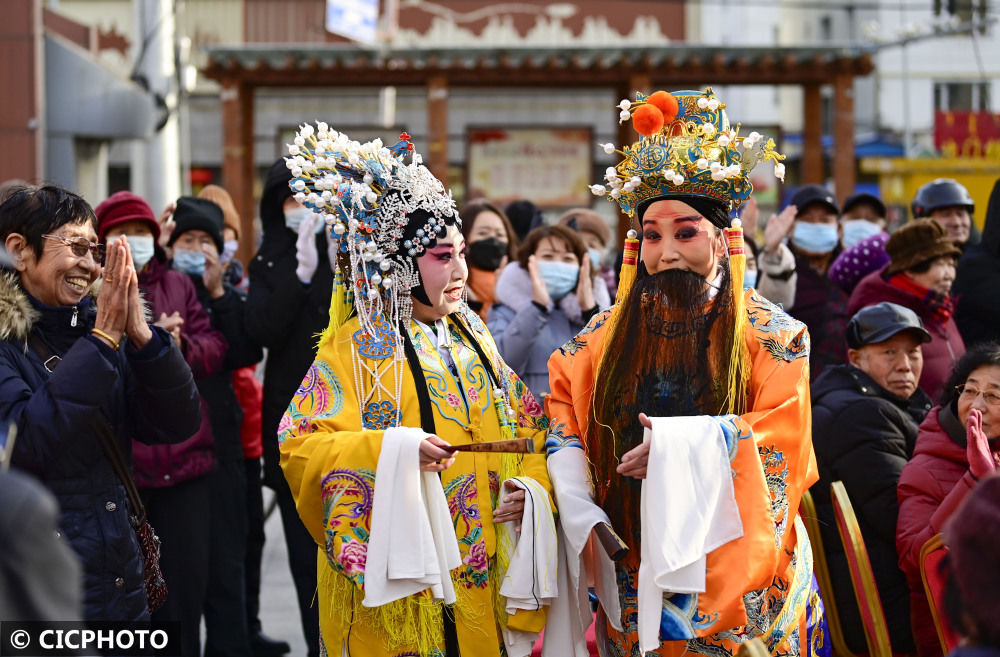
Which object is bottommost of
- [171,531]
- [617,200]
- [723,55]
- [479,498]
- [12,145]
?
[171,531]

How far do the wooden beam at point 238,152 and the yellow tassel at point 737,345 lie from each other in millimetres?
9170

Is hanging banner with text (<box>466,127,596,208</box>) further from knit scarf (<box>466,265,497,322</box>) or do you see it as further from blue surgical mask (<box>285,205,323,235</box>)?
blue surgical mask (<box>285,205,323,235</box>)

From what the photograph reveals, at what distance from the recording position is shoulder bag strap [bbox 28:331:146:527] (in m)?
3.18

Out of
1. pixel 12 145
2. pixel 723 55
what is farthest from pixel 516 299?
pixel 723 55

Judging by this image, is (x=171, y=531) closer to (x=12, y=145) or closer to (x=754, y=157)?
(x=754, y=157)

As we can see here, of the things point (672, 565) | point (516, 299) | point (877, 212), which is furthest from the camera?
point (877, 212)

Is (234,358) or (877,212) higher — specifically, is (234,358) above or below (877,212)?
below

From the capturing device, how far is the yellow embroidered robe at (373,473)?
3.09 metres

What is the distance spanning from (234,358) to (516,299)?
1287 millimetres

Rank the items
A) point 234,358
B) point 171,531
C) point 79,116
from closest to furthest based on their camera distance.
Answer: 1. point 171,531
2. point 234,358
3. point 79,116

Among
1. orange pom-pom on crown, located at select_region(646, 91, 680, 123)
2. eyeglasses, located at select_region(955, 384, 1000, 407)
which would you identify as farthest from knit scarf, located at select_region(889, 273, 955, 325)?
orange pom-pom on crown, located at select_region(646, 91, 680, 123)

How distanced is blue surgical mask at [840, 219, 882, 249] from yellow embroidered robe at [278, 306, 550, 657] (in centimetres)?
387

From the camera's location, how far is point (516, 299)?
209 inches

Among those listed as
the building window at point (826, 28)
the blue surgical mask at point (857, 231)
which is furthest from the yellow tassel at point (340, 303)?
the building window at point (826, 28)
